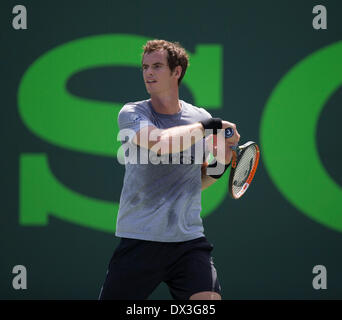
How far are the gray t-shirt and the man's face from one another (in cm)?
15

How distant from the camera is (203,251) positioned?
10.1 feet

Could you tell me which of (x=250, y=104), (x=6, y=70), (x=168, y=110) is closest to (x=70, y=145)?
(x=6, y=70)

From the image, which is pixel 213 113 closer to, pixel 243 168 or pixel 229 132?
pixel 243 168

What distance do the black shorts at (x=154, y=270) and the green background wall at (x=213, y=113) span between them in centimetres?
212

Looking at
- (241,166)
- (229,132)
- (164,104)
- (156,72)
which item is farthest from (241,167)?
(156,72)

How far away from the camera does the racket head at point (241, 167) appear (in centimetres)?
318

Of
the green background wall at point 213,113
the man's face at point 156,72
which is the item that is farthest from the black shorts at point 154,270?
the green background wall at point 213,113

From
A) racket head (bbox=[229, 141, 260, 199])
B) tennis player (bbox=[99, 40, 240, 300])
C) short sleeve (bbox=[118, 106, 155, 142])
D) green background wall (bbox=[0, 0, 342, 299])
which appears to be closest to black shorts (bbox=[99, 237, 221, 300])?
tennis player (bbox=[99, 40, 240, 300])

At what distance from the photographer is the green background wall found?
508cm

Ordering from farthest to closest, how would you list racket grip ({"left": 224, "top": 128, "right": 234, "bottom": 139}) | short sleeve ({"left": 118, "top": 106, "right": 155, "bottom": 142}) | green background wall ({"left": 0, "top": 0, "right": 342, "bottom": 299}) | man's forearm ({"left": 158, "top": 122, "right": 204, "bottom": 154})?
green background wall ({"left": 0, "top": 0, "right": 342, "bottom": 299}) < racket grip ({"left": 224, "top": 128, "right": 234, "bottom": 139}) < short sleeve ({"left": 118, "top": 106, "right": 155, "bottom": 142}) < man's forearm ({"left": 158, "top": 122, "right": 204, "bottom": 154})

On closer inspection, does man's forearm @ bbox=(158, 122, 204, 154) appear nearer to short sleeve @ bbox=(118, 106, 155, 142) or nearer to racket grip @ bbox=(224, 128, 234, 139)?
short sleeve @ bbox=(118, 106, 155, 142)

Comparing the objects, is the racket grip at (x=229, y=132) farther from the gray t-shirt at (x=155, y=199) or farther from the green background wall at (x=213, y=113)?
the green background wall at (x=213, y=113)

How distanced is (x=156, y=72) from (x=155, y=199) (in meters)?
0.73
